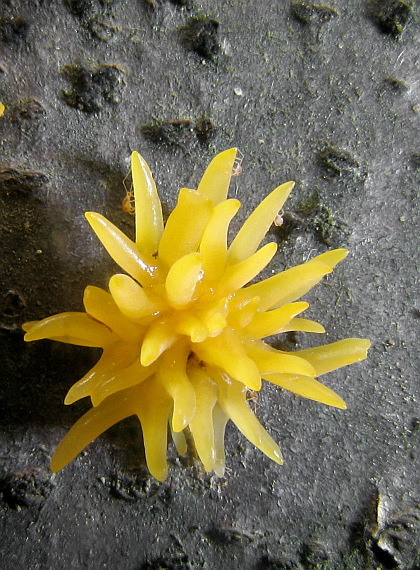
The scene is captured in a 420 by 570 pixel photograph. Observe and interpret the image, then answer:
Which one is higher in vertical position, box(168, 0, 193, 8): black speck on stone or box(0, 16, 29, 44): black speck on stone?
box(168, 0, 193, 8): black speck on stone

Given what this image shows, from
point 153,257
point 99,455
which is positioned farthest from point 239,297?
point 99,455

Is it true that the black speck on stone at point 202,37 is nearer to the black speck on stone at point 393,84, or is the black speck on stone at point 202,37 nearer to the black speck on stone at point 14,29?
the black speck on stone at point 14,29

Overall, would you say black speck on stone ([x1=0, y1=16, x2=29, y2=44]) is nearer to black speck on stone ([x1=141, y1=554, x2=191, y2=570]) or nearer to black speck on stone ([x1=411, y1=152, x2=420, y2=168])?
black speck on stone ([x1=411, y1=152, x2=420, y2=168])

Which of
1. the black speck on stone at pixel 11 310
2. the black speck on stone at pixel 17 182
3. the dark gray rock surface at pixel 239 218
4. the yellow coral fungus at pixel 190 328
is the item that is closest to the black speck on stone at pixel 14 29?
the dark gray rock surface at pixel 239 218

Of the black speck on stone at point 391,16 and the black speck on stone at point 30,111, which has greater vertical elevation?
the black speck on stone at point 391,16

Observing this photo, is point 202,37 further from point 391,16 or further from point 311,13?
point 391,16

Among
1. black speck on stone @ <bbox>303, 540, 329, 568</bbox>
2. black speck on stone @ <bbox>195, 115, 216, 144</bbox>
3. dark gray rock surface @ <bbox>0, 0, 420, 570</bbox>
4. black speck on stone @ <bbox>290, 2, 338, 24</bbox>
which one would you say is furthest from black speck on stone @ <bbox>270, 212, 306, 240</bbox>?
black speck on stone @ <bbox>303, 540, 329, 568</bbox>
